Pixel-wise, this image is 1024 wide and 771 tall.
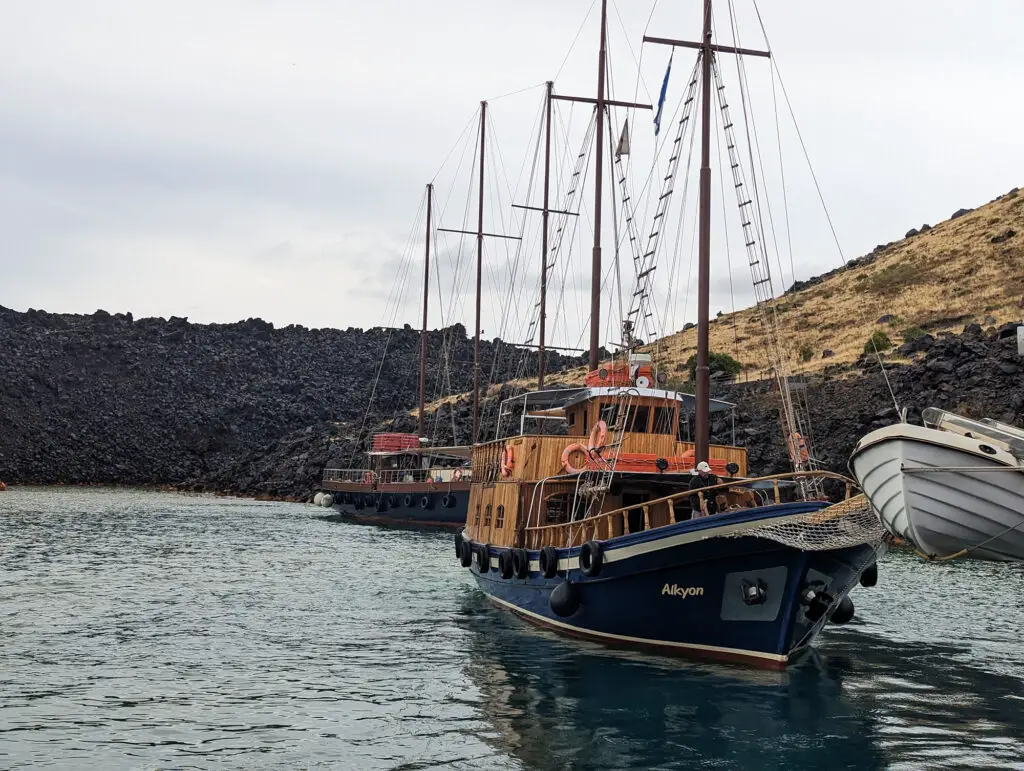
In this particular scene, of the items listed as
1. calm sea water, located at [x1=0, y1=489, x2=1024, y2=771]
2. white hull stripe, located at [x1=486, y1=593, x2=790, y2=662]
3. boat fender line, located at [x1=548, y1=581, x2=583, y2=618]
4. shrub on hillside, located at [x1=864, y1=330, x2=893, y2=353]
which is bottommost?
calm sea water, located at [x1=0, y1=489, x2=1024, y2=771]

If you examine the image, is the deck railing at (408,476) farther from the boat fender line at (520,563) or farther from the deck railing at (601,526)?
the deck railing at (601,526)

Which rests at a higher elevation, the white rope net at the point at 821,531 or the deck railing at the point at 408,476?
the deck railing at the point at 408,476

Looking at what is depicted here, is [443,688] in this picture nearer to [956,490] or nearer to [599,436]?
[599,436]

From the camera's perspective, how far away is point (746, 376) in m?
78.8

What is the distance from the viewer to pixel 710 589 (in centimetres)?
1909

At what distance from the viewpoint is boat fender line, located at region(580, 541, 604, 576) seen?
20.2 m

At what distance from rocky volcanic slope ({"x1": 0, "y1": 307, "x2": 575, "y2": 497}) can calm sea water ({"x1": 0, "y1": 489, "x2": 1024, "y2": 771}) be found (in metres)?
76.9

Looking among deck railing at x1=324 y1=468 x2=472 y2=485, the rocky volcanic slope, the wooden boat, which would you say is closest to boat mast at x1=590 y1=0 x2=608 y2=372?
the wooden boat

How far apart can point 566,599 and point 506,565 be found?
149 inches

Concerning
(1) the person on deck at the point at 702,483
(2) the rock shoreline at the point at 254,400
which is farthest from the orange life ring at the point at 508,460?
(2) the rock shoreline at the point at 254,400

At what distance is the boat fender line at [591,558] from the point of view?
794 inches

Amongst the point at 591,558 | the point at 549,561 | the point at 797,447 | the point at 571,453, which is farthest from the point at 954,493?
the point at 571,453

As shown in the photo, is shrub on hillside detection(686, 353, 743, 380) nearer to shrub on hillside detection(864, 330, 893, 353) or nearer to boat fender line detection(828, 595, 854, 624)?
shrub on hillside detection(864, 330, 893, 353)

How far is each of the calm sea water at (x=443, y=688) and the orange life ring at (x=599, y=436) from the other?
14.1 ft
